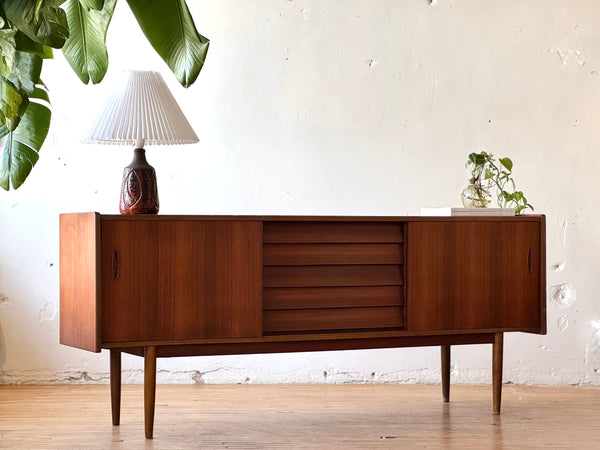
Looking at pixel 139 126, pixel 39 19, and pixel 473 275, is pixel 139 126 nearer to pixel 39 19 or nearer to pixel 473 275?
pixel 473 275

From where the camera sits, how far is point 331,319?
10.6 feet

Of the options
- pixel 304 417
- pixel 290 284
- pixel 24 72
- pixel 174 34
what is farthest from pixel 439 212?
pixel 24 72

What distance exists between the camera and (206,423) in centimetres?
338

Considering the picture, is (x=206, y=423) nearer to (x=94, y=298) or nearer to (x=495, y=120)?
(x=94, y=298)

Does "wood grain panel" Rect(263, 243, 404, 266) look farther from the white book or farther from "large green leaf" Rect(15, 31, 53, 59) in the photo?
"large green leaf" Rect(15, 31, 53, 59)

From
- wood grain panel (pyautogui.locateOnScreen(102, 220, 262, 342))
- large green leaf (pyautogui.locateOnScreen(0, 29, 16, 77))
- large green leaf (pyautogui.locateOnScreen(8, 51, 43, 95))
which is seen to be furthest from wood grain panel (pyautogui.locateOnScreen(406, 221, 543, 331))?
large green leaf (pyautogui.locateOnScreen(0, 29, 16, 77))

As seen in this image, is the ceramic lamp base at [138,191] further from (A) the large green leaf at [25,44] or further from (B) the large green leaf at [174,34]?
(A) the large green leaf at [25,44]

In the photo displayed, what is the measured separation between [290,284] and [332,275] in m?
0.17

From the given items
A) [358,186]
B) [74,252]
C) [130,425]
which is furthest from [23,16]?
[358,186]

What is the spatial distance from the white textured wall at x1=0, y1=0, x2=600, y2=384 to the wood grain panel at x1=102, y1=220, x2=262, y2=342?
134 cm

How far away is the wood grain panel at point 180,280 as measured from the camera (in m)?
2.90

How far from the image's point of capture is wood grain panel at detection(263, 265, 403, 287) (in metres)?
3.16

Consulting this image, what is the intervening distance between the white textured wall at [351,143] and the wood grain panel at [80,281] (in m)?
1.27

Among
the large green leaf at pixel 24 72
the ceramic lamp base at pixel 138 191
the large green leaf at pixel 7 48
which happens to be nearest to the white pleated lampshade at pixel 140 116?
the ceramic lamp base at pixel 138 191
